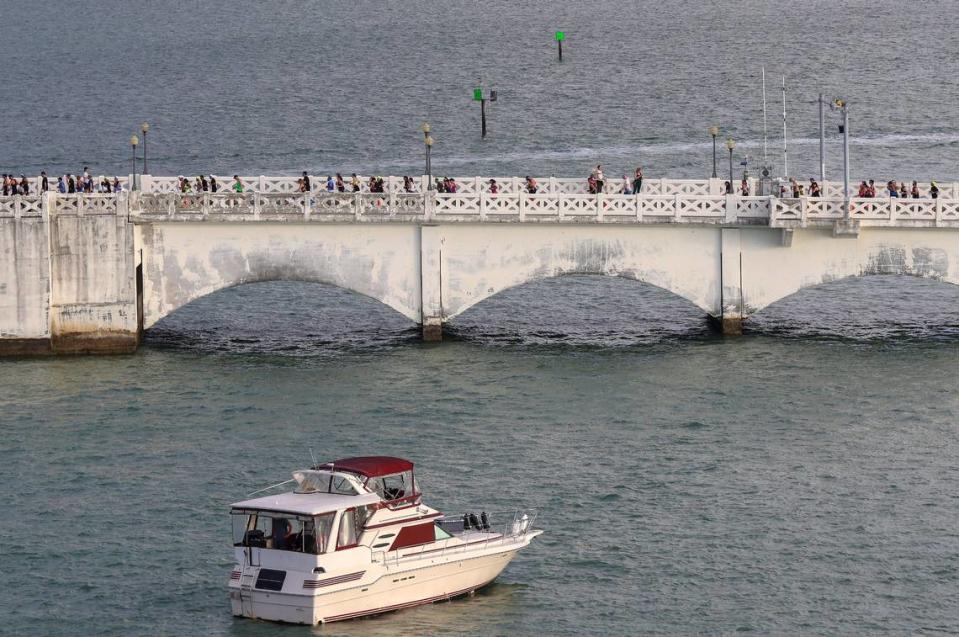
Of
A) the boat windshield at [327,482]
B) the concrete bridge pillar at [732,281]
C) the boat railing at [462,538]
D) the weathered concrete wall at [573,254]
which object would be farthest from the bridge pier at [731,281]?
the boat windshield at [327,482]

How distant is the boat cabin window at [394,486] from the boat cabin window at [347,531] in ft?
Answer: 4.01

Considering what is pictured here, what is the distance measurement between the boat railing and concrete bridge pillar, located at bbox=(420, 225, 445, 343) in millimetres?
22789

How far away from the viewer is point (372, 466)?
5034 centimetres

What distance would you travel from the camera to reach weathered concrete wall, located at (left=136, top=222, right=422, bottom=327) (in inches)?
2982

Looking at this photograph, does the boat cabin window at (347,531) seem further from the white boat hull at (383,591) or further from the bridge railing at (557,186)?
the bridge railing at (557,186)

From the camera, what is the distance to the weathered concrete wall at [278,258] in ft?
249

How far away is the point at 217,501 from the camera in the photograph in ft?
188

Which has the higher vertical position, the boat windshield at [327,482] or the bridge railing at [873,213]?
the bridge railing at [873,213]

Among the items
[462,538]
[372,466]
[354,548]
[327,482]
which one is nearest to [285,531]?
[354,548]

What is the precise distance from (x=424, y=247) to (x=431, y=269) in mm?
851

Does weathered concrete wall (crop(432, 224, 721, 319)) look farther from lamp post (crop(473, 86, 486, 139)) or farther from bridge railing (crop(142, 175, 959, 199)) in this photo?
lamp post (crop(473, 86, 486, 139))

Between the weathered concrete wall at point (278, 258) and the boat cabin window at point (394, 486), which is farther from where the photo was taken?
the weathered concrete wall at point (278, 258)

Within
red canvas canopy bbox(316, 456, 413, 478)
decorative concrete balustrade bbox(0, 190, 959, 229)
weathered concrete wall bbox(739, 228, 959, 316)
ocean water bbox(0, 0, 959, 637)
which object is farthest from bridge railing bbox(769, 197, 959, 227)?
red canvas canopy bbox(316, 456, 413, 478)

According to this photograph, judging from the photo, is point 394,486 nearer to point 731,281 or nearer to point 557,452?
point 557,452
